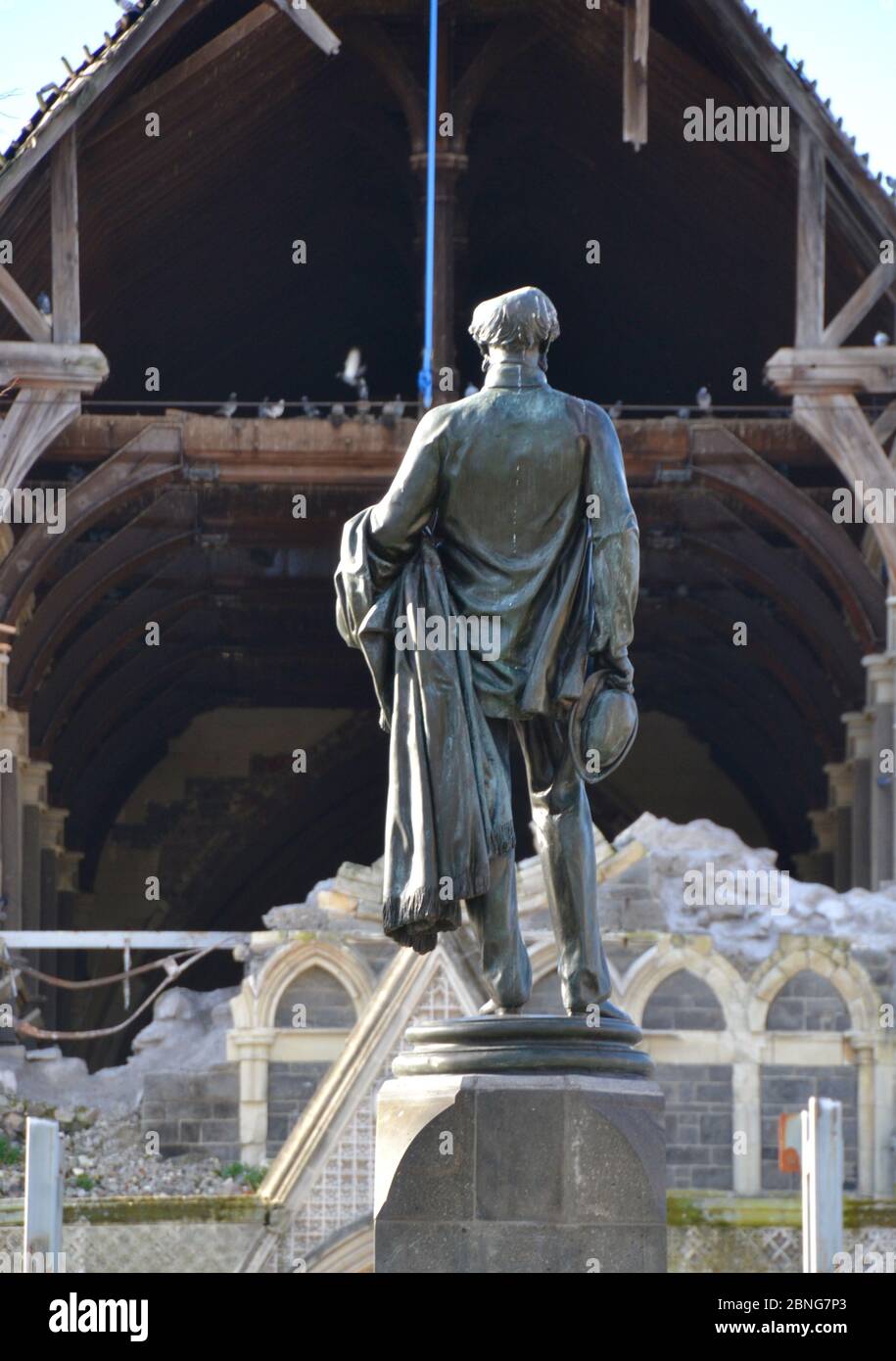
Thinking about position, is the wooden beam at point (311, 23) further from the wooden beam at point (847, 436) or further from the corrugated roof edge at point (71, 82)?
the wooden beam at point (847, 436)

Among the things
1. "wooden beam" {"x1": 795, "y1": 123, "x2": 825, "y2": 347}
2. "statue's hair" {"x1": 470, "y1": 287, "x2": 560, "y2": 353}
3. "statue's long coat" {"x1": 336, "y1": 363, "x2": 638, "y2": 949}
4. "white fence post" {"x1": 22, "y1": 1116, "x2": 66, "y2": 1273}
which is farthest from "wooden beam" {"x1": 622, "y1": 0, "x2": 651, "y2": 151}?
"statue's long coat" {"x1": 336, "y1": 363, "x2": 638, "y2": 949}

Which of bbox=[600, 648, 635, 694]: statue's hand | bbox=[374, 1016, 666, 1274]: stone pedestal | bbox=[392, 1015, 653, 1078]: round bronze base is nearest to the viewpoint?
bbox=[374, 1016, 666, 1274]: stone pedestal

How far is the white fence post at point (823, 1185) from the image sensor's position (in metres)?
15.5

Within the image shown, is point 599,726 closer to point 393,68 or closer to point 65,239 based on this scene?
point 65,239

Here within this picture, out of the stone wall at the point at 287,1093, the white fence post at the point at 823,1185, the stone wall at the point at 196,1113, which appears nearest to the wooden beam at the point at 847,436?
the stone wall at the point at 287,1093

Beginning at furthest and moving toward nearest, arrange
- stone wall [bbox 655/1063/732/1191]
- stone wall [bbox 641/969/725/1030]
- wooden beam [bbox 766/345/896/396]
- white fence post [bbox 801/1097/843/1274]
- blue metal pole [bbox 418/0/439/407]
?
1. blue metal pole [bbox 418/0/439/407]
2. wooden beam [bbox 766/345/896/396]
3. stone wall [bbox 641/969/725/1030]
4. stone wall [bbox 655/1063/732/1191]
5. white fence post [bbox 801/1097/843/1274]

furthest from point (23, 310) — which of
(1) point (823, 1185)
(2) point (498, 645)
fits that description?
(2) point (498, 645)

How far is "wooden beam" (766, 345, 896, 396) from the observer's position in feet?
73.7

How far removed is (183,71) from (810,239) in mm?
4400

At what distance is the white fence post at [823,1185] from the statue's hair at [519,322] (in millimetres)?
6857

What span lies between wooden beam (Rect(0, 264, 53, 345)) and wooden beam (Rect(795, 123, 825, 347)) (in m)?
4.98

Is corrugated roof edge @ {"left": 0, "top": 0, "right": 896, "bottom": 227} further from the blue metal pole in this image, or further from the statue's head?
the statue's head
